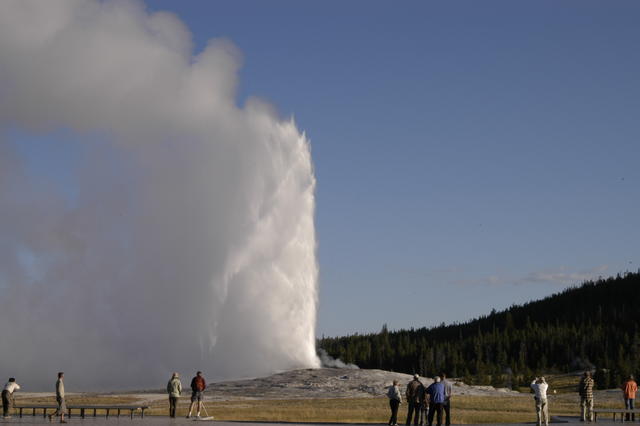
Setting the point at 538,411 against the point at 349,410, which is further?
the point at 349,410

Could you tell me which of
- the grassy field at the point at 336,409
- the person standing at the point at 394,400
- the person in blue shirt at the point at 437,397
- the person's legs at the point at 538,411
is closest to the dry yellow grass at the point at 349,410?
the grassy field at the point at 336,409

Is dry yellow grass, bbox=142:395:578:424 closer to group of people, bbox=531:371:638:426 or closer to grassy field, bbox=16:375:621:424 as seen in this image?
grassy field, bbox=16:375:621:424

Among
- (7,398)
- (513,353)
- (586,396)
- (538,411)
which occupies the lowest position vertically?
(538,411)

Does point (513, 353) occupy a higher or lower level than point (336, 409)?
higher

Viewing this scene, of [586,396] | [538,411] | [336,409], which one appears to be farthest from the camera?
[336,409]

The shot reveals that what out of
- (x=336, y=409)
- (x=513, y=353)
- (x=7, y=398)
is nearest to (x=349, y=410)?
(x=336, y=409)

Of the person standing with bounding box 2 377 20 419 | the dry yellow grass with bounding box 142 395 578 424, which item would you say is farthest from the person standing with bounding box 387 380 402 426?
the person standing with bounding box 2 377 20 419

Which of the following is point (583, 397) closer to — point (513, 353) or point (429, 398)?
point (429, 398)

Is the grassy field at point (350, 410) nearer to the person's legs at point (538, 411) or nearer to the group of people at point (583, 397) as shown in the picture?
the group of people at point (583, 397)

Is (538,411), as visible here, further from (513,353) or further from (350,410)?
(513,353)

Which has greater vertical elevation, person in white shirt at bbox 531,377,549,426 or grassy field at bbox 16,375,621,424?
person in white shirt at bbox 531,377,549,426

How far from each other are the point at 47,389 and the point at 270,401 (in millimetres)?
35780

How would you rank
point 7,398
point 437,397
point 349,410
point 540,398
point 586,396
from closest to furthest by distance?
1. point 437,397
2. point 540,398
3. point 7,398
4. point 586,396
5. point 349,410

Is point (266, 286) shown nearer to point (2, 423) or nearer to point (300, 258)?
point (300, 258)
